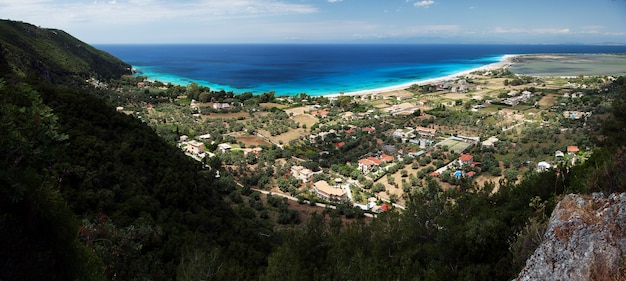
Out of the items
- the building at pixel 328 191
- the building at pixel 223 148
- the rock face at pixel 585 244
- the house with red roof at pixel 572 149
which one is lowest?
the building at pixel 328 191

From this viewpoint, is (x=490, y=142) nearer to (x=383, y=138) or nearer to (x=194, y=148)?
(x=383, y=138)

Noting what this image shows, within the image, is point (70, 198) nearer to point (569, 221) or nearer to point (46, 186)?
point (46, 186)

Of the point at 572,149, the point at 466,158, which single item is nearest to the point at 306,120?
the point at 466,158

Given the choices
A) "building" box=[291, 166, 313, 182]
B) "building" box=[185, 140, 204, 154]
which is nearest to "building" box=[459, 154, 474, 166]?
"building" box=[291, 166, 313, 182]

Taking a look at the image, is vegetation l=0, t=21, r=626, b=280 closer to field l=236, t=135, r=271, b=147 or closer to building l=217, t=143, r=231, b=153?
building l=217, t=143, r=231, b=153

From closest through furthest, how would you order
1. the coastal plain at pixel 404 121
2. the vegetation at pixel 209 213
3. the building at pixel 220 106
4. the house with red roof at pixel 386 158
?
the vegetation at pixel 209 213 < the coastal plain at pixel 404 121 < the house with red roof at pixel 386 158 < the building at pixel 220 106

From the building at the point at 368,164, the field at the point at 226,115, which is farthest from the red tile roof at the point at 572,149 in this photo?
the field at the point at 226,115

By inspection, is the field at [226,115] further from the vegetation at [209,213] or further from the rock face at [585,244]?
the rock face at [585,244]
